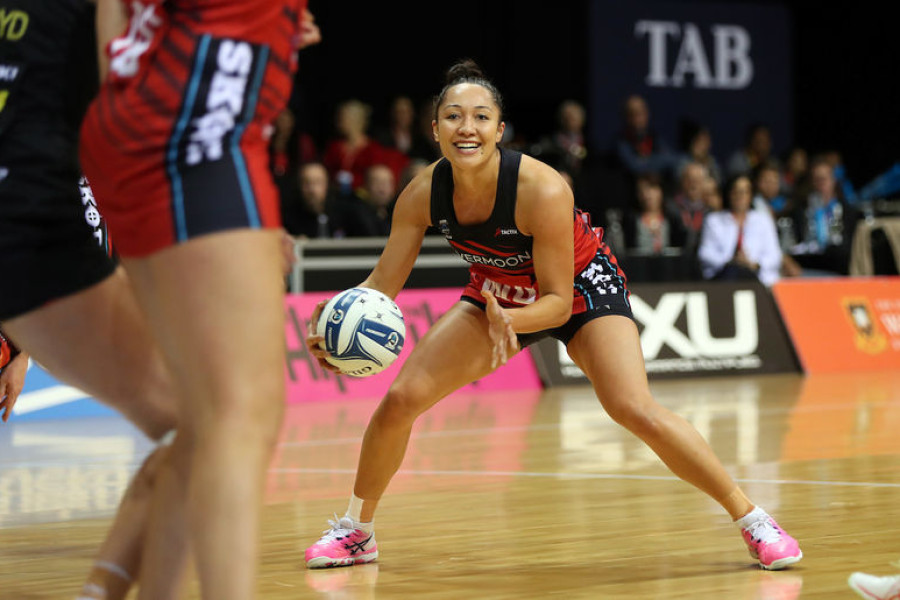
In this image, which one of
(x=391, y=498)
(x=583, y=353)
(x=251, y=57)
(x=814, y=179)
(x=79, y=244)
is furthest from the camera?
(x=814, y=179)

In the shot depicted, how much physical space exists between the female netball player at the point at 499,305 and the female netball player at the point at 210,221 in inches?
73.0

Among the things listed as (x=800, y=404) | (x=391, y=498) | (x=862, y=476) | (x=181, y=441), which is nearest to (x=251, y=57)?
(x=181, y=441)

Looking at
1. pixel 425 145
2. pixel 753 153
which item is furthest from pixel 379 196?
pixel 753 153

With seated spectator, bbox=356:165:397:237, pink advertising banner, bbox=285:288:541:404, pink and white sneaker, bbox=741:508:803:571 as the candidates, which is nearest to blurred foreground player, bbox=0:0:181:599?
pink and white sneaker, bbox=741:508:803:571

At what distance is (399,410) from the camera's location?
4570 millimetres

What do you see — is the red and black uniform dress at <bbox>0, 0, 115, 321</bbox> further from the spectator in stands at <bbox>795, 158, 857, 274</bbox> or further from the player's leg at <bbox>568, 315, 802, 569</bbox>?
the spectator in stands at <bbox>795, 158, 857, 274</bbox>

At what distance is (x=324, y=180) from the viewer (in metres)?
11.7

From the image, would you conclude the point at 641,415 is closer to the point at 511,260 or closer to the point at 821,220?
the point at 511,260

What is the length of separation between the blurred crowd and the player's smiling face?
23.1ft

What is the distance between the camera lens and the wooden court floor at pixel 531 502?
4.23m

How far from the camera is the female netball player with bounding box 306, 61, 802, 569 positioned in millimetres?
4492

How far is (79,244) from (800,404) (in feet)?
23.9

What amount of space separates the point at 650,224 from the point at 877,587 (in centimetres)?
1029

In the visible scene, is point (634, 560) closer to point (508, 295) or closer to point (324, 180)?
point (508, 295)
